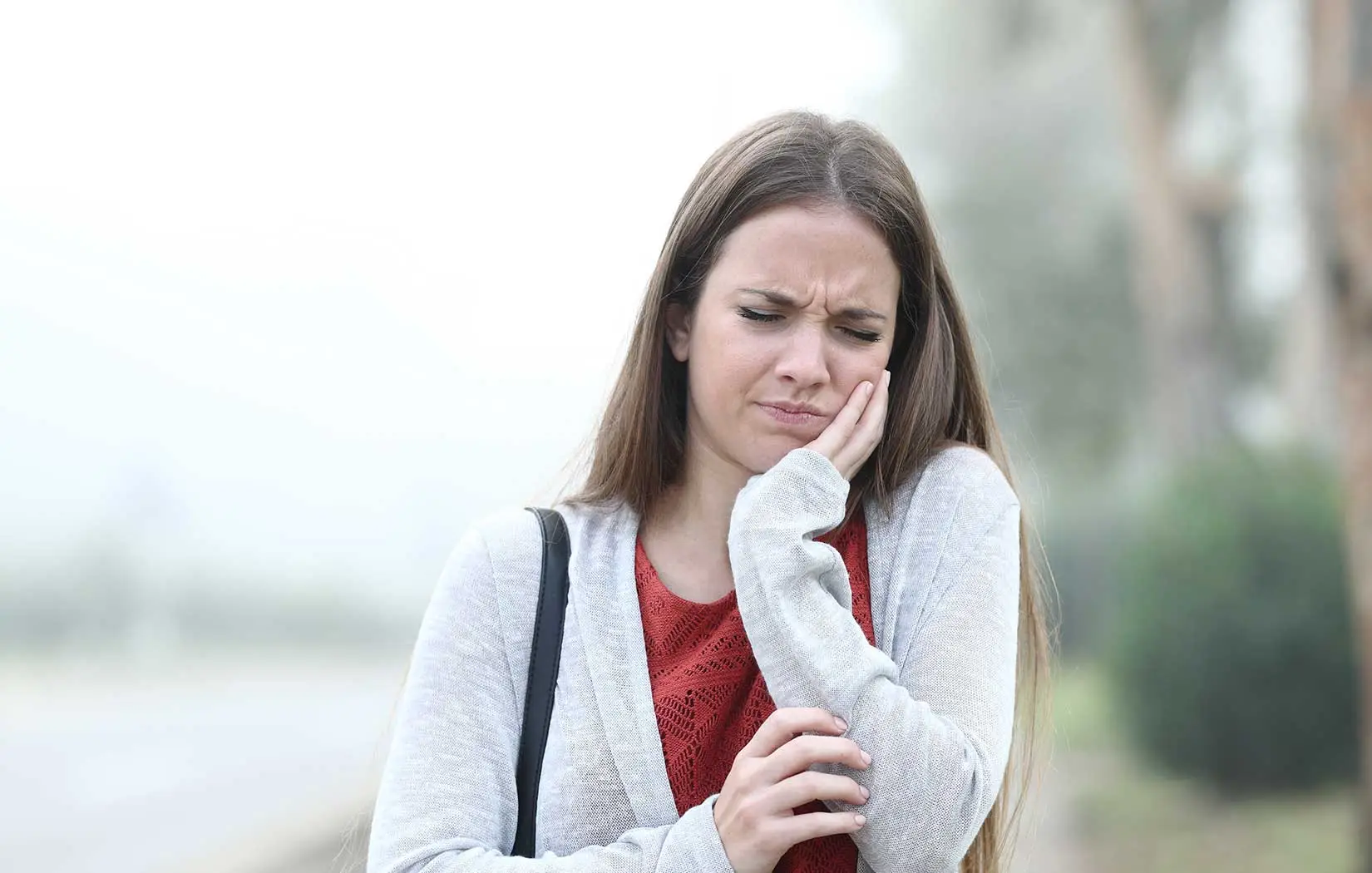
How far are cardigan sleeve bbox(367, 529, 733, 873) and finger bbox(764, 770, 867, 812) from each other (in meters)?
0.09

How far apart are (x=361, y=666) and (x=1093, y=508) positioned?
920 cm

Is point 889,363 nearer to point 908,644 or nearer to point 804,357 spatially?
point 804,357

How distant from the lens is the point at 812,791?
1545 millimetres

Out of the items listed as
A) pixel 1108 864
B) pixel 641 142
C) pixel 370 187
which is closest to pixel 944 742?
pixel 1108 864

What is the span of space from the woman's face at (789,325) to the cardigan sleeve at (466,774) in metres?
0.40

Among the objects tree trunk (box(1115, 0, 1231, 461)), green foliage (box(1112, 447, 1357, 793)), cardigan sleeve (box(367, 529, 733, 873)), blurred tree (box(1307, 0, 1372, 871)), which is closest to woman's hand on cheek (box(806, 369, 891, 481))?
cardigan sleeve (box(367, 529, 733, 873))

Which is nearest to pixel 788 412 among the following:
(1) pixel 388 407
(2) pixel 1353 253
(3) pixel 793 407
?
(3) pixel 793 407

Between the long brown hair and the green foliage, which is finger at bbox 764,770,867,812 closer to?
the long brown hair

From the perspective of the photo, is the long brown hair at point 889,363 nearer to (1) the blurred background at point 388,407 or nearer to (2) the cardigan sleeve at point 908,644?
(2) the cardigan sleeve at point 908,644

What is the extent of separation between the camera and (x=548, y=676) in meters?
1.80

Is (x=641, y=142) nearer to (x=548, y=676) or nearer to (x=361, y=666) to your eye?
(x=361, y=666)

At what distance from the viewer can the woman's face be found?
5.84 feet

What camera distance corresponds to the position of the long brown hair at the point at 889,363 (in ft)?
6.05

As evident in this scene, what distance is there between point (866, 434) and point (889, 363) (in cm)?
24
